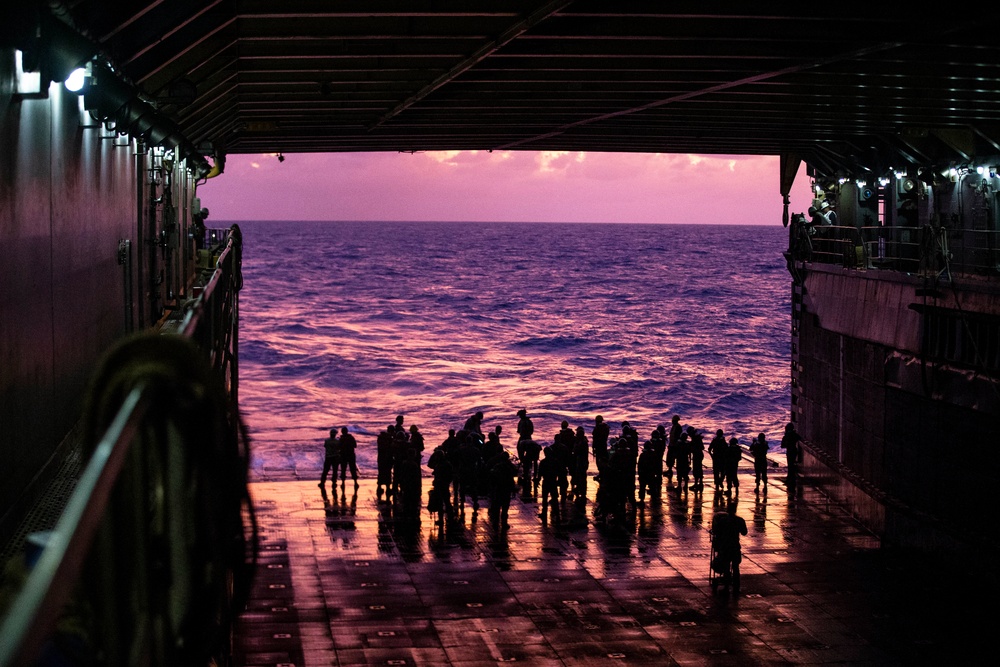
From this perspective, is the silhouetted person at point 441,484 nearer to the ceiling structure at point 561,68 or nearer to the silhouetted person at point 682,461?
the silhouetted person at point 682,461

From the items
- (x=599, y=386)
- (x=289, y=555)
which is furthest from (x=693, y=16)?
(x=599, y=386)

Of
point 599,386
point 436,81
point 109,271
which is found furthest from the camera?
point 599,386

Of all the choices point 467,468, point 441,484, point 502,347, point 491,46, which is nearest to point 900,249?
point 467,468

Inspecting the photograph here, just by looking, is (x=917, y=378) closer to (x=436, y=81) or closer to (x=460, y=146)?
(x=436, y=81)

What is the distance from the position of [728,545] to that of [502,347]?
55.6m

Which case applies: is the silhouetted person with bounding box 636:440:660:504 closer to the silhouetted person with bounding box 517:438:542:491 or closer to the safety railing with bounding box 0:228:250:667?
the silhouetted person with bounding box 517:438:542:491

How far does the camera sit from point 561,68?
701 inches

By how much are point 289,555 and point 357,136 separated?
13.9 meters

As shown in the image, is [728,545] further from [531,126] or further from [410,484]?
[531,126]

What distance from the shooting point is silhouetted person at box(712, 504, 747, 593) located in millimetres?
17453

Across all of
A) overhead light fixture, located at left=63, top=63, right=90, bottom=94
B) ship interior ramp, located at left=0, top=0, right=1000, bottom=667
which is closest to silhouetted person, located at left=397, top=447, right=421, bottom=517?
ship interior ramp, located at left=0, top=0, right=1000, bottom=667

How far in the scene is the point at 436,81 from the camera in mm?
18922

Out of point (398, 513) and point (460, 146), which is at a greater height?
point (460, 146)

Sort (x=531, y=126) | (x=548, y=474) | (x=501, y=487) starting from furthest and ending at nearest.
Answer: (x=531, y=126)
(x=548, y=474)
(x=501, y=487)
